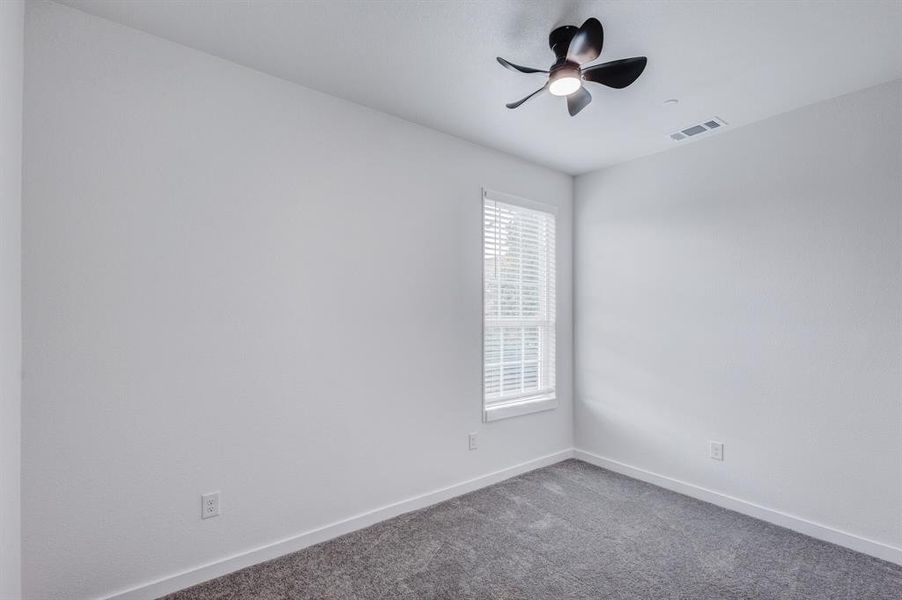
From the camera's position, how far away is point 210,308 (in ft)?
7.54

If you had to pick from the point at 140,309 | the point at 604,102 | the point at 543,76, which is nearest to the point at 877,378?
the point at 604,102

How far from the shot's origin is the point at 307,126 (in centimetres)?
265

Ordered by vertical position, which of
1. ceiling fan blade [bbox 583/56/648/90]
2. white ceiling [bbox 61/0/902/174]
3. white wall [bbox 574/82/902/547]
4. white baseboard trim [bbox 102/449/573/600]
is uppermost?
white ceiling [bbox 61/0/902/174]

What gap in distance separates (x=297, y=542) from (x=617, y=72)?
9.71ft

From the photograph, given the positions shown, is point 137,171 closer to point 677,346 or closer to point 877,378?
point 677,346

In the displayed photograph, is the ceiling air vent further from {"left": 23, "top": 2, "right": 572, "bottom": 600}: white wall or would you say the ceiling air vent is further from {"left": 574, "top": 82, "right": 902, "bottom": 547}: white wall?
{"left": 23, "top": 2, "right": 572, "bottom": 600}: white wall

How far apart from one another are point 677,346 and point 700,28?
88.4 inches

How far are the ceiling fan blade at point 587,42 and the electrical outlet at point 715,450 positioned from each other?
2774 millimetres

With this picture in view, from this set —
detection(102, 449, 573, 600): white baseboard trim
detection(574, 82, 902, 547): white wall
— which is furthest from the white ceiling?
detection(102, 449, 573, 600): white baseboard trim

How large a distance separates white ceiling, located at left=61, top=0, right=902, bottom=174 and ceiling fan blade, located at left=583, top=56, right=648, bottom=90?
21cm

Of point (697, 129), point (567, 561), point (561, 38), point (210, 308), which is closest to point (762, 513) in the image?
point (567, 561)

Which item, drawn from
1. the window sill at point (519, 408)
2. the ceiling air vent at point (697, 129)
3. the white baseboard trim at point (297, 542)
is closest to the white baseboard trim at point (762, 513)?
the window sill at point (519, 408)

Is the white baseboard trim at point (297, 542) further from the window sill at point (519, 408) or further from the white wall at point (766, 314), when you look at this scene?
the white wall at point (766, 314)

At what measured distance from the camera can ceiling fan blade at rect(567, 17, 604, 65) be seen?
5.92 ft
